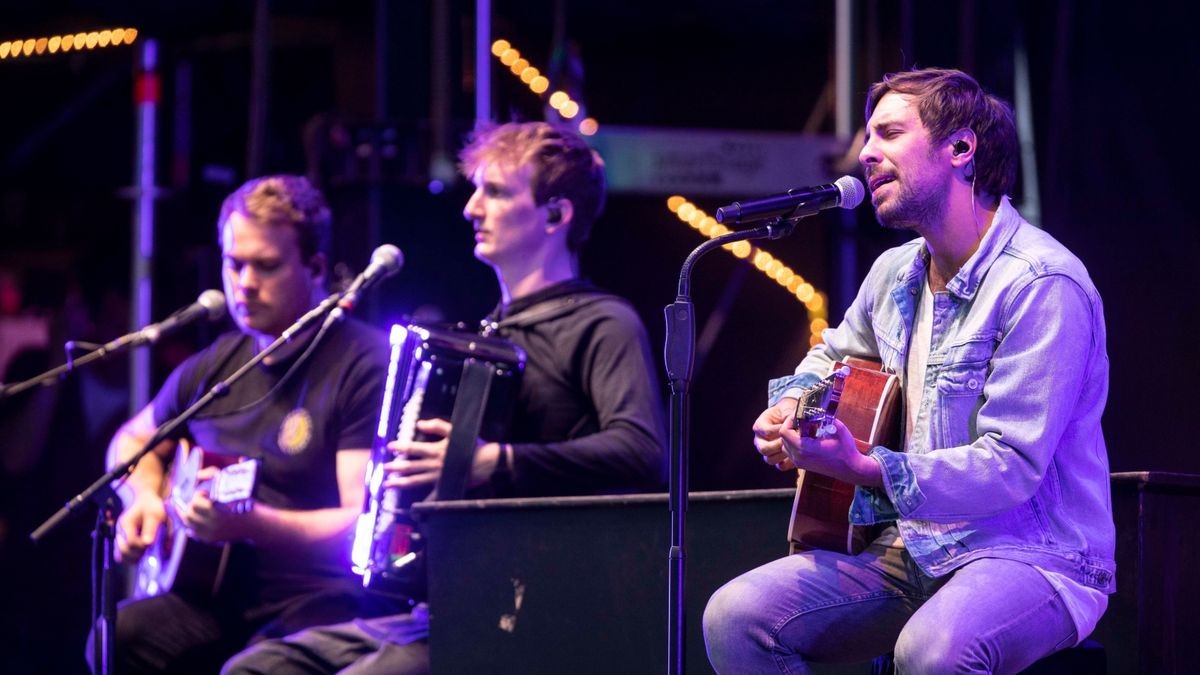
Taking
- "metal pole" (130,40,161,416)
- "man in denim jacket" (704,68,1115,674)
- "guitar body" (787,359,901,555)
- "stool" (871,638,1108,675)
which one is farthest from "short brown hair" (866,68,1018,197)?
"metal pole" (130,40,161,416)

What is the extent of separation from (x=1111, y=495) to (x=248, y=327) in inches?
106

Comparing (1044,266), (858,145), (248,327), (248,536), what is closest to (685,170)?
(858,145)

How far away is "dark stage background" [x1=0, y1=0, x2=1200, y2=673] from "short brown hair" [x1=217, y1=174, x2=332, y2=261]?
0.55 metres

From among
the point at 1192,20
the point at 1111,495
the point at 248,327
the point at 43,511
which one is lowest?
the point at 43,511

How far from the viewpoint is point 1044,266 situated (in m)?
2.82

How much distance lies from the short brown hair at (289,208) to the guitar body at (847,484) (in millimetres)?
2122

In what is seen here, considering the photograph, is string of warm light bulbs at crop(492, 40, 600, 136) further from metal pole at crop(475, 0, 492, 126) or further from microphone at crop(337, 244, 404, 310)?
microphone at crop(337, 244, 404, 310)

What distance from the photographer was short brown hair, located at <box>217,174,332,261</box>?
452 centimetres

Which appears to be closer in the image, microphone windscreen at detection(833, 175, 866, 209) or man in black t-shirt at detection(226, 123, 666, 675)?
microphone windscreen at detection(833, 175, 866, 209)

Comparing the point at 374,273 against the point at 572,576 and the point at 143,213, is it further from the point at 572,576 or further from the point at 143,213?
the point at 143,213

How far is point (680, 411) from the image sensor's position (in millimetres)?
2842

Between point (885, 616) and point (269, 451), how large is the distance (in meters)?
2.11

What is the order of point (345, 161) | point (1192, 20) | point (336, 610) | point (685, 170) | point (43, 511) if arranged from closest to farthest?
point (336, 610)
point (1192, 20)
point (345, 161)
point (685, 170)
point (43, 511)

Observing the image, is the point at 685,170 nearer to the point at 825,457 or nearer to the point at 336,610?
the point at 336,610
